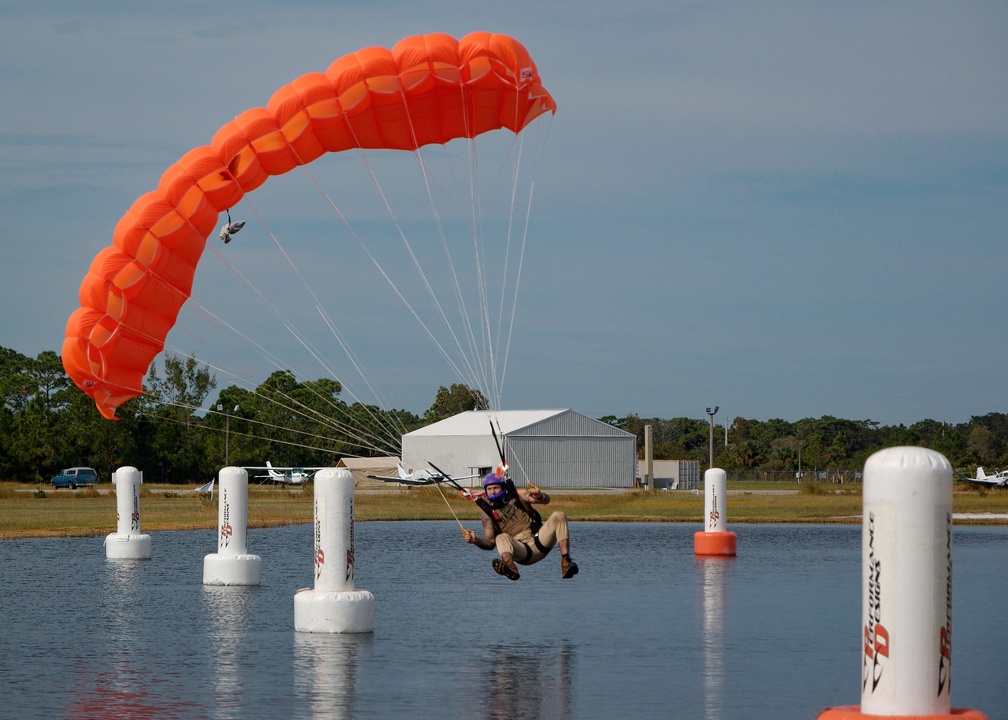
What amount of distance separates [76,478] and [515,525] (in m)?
72.1

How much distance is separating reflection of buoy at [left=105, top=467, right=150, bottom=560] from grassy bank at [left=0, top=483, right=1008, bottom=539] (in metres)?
8.03

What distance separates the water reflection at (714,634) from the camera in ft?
39.8

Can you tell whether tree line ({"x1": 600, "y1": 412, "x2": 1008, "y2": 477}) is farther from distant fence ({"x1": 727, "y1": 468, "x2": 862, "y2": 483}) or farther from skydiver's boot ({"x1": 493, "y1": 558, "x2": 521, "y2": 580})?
skydiver's boot ({"x1": 493, "y1": 558, "x2": 521, "y2": 580})

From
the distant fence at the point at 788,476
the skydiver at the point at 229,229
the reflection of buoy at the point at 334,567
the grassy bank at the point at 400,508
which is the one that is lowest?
the distant fence at the point at 788,476

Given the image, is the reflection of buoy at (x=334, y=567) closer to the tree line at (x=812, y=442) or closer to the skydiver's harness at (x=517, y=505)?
the skydiver's harness at (x=517, y=505)

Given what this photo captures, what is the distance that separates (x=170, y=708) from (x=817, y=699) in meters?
Answer: 5.75

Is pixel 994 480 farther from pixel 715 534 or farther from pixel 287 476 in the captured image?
pixel 715 534

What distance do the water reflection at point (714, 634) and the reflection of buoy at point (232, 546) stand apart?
24.9 feet

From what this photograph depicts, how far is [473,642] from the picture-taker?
1603cm

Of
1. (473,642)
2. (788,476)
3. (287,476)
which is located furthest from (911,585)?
(788,476)

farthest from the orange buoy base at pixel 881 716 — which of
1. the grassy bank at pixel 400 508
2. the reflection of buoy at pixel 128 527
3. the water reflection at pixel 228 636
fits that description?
the grassy bank at pixel 400 508

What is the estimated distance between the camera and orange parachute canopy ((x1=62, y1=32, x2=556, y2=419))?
20375 millimetres

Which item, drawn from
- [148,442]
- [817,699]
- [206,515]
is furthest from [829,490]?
[817,699]

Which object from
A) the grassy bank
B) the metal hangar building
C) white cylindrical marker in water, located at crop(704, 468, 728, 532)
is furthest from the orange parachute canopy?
the metal hangar building
